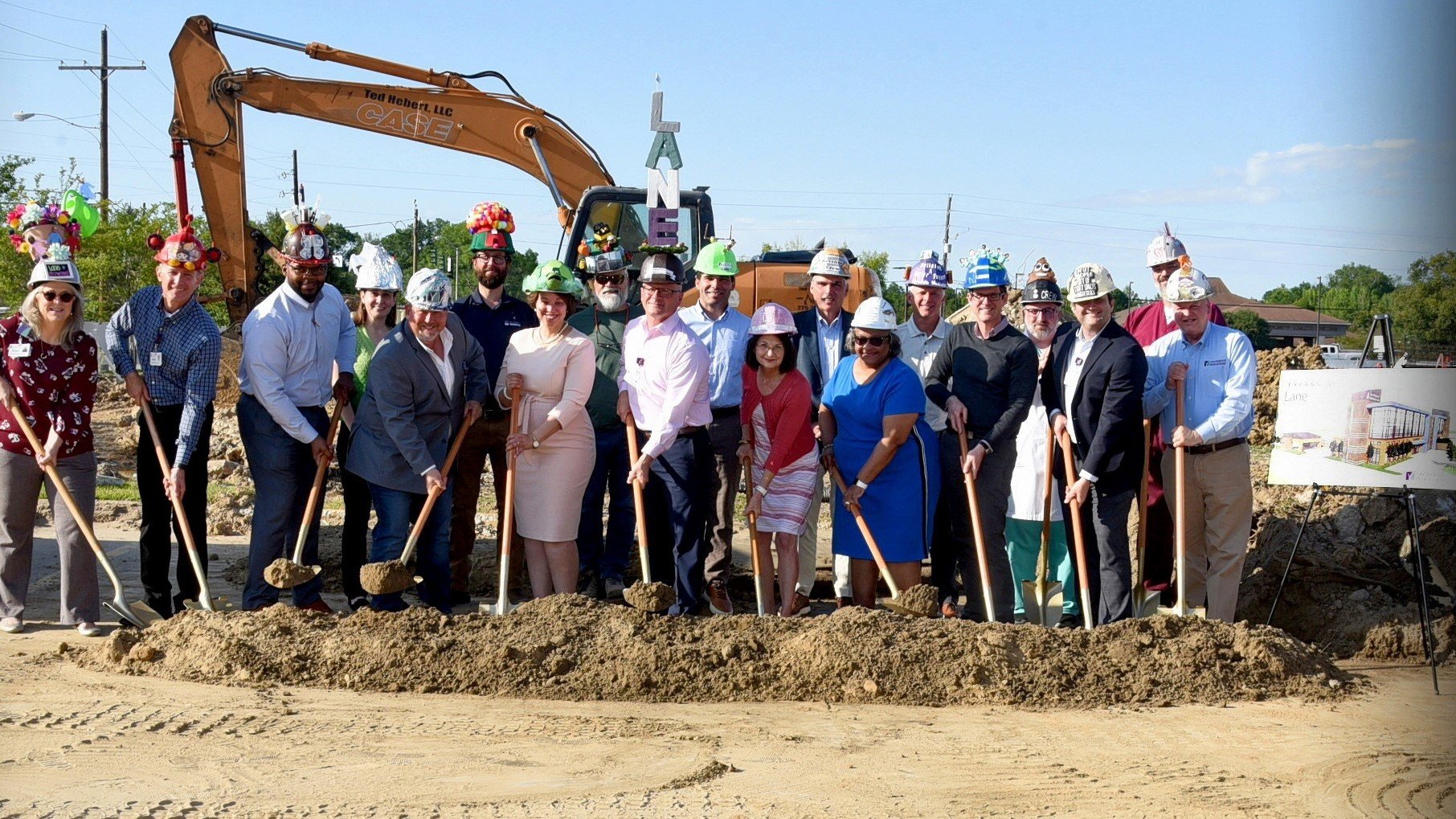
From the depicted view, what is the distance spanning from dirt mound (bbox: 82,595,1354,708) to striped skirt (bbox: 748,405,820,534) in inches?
27.7

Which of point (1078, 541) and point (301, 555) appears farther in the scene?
point (301, 555)

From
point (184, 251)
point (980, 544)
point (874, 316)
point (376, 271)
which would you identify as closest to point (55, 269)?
point (184, 251)

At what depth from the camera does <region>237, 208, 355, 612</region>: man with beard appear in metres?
6.49

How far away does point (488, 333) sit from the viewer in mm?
7324

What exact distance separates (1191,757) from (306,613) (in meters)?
4.10

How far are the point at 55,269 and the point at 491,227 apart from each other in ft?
7.50

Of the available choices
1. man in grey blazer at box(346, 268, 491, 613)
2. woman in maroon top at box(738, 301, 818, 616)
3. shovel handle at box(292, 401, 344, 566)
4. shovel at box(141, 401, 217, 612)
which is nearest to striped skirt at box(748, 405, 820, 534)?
woman in maroon top at box(738, 301, 818, 616)

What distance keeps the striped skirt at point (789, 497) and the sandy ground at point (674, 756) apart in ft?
4.32

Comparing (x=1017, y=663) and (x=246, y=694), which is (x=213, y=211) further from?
Result: (x=1017, y=663)

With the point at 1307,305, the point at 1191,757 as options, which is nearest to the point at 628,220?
the point at 1191,757

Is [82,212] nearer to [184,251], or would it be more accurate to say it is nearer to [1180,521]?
[184,251]

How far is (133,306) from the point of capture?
6605 millimetres

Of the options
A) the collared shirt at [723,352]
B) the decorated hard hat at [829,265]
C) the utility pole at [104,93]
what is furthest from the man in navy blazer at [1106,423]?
the utility pole at [104,93]

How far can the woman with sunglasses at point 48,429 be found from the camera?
6.46 metres
